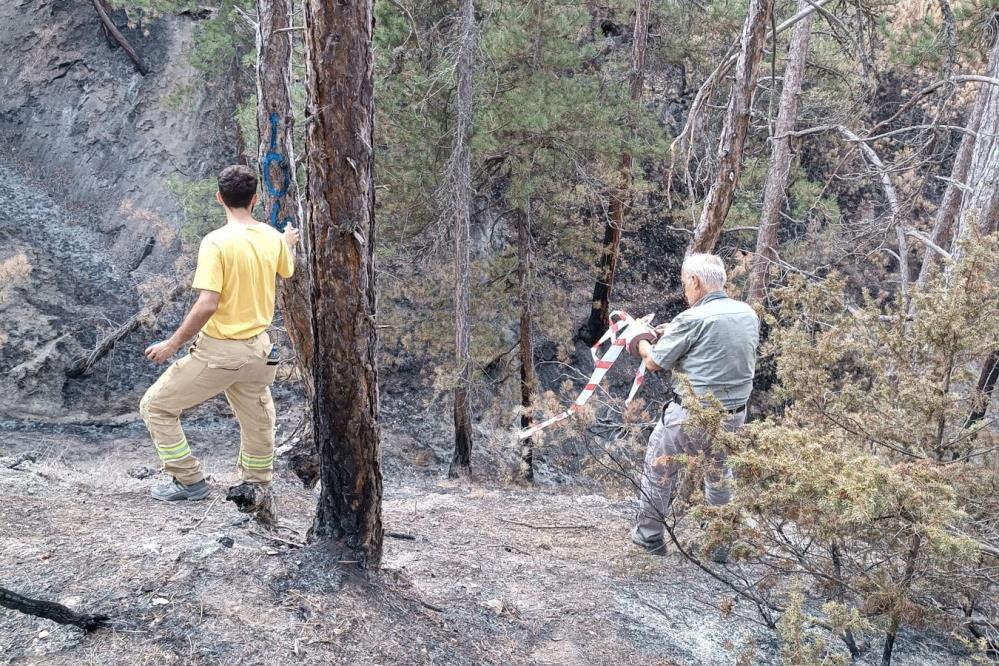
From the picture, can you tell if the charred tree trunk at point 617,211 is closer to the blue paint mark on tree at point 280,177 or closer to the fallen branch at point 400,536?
the blue paint mark on tree at point 280,177

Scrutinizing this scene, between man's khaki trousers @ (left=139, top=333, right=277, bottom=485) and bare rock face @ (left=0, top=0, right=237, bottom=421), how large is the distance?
23.2ft

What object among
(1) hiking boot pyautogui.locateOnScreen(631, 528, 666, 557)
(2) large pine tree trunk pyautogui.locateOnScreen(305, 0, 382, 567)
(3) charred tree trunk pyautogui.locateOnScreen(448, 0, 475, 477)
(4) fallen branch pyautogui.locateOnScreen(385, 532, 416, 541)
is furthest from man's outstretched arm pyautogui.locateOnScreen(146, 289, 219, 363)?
(3) charred tree trunk pyautogui.locateOnScreen(448, 0, 475, 477)

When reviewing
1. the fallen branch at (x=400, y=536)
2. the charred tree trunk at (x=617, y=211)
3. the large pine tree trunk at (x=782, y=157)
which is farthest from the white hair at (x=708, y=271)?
the charred tree trunk at (x=617, y=211)

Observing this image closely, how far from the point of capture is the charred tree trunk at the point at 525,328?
39.3 ft

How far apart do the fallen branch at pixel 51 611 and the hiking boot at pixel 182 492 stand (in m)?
2.04

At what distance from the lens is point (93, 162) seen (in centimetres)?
1425

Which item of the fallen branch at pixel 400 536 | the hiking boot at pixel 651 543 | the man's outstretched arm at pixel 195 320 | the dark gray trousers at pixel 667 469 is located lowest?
the fallen branch at pixel 400 536

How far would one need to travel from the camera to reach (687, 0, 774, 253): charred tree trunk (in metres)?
6.06

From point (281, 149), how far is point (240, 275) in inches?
53.3

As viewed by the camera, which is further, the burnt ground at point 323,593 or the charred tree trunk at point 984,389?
the charred tree trunk at point 984,389

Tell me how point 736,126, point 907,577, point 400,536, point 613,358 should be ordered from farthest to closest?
point 736,126
point 613,358
point 400,536
point 907,577

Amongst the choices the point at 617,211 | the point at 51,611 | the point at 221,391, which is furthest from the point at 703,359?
the point at 617,211

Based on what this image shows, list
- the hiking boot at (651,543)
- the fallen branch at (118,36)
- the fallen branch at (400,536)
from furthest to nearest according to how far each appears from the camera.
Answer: the fallen branch at (118,36)
the fallen branch at (400,536)
the hiking boot at (651,543)

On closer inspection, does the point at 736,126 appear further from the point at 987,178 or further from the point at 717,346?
the point at 717,346
